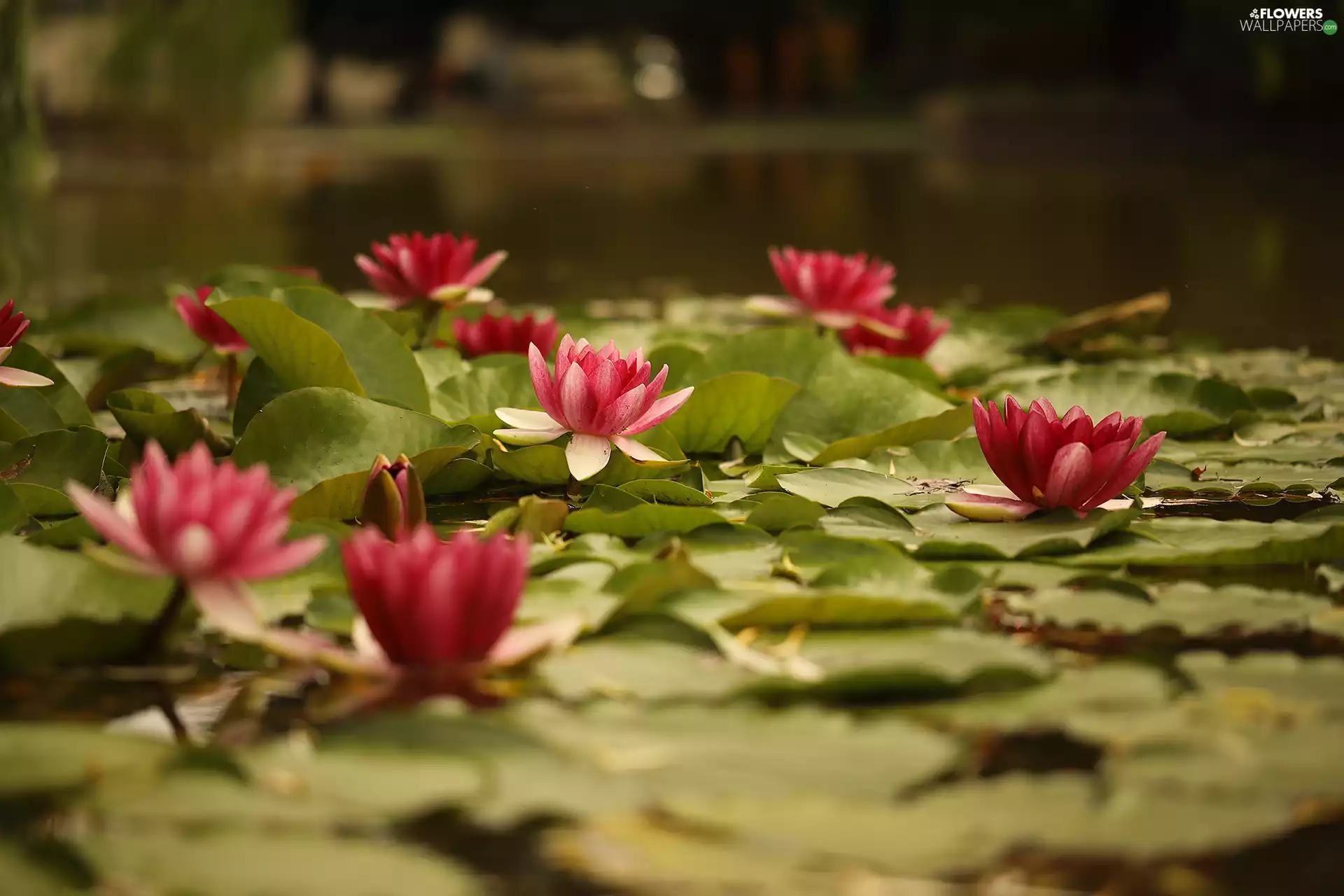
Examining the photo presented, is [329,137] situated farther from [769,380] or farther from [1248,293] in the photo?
[769,380]

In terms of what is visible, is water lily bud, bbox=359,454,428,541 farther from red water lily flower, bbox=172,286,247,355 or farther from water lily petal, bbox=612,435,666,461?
red water lily flower, bbox=172,286,247,355

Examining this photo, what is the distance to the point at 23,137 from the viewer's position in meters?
2.46

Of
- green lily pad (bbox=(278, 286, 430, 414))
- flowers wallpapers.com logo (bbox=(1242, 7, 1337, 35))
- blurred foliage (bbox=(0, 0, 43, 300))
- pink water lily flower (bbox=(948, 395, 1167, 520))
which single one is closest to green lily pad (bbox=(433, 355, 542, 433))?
green lily pad (bbox=(278, 286, 430, 414))

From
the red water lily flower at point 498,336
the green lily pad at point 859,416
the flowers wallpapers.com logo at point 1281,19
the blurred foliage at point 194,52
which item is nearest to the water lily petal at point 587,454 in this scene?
the green lily pad at point 859,416

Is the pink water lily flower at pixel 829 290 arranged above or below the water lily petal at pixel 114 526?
above

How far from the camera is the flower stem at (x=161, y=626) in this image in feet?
2.51

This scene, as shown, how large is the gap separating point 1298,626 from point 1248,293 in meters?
2.16

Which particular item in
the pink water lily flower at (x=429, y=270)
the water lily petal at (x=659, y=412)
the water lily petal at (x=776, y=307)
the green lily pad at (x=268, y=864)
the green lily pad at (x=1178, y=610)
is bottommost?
the green lily pad at (x=268, y=864)

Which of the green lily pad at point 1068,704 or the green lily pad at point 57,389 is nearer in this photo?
the green lily pad at point 1068,704

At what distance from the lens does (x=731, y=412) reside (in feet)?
4.36

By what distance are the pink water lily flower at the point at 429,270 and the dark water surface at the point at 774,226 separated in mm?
→ 1153

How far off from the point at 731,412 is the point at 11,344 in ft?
1.94

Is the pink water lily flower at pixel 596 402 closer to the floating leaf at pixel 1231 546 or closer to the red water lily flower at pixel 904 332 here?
the floating leaf at pixel 1231 546

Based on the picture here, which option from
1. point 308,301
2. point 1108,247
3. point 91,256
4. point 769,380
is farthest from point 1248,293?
point 91,256
